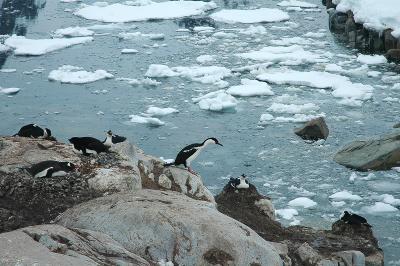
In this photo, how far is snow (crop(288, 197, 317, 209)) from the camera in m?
17.6

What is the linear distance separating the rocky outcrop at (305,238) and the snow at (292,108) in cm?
917

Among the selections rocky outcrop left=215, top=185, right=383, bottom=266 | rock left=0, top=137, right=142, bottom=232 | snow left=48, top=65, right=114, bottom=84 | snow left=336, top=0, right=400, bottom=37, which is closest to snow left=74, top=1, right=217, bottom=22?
snow left=336, top=0, right=400, bottom=37

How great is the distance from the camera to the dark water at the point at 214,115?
738 inches

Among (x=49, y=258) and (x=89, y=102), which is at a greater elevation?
(x=49, y=258)

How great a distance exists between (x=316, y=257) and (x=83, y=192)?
13.7 feet

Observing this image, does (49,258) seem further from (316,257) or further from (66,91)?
(66,91)

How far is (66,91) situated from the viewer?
26250 millimetres

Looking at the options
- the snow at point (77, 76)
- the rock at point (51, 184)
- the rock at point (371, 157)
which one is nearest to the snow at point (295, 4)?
the snow at point (77, 76)

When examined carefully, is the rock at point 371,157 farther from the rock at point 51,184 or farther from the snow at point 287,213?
the rock at point 51,184

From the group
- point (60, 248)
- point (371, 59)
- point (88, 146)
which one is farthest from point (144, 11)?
point (60, 248)

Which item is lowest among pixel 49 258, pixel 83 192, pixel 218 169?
pixel 218 169

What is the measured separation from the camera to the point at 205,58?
2928cm

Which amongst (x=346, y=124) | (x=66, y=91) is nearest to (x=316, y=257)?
(x=346, y=124)

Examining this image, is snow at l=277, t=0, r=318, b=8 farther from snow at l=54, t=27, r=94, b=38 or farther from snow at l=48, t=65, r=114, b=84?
→ snow at l=48, t=65, r=114, b=84
